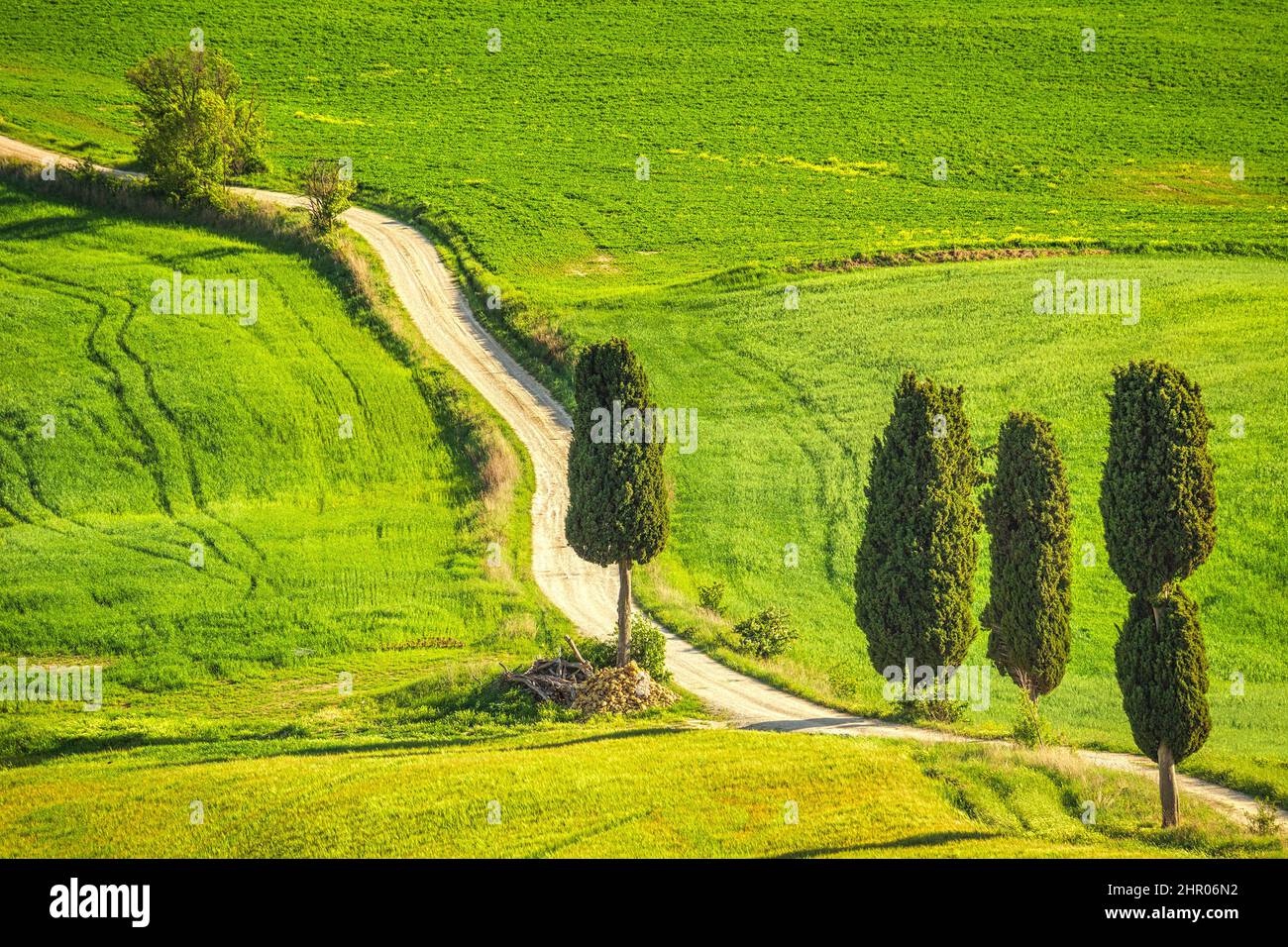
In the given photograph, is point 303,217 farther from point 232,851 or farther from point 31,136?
point 232,851

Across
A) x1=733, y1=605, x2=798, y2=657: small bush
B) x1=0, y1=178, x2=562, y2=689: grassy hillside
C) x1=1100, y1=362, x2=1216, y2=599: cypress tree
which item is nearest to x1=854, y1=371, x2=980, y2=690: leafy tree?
x1=1100, y1=362, x2=1216, y2=599: cypress tree

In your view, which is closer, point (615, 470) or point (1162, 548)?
point (1162, 548)

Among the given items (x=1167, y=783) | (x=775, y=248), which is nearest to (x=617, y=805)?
(x=1167, y=783)

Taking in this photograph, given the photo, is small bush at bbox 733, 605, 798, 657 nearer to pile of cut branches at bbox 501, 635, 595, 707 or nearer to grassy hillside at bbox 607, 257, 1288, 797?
grassy hillside at bbox 607, 257, 1288, 797

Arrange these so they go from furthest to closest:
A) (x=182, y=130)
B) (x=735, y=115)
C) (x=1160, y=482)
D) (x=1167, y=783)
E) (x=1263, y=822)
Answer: (x=735, y=115)
(x=182, y=130)
(x=1160, y=482)
(x=1263, y=822)
(x=1167, y=783)

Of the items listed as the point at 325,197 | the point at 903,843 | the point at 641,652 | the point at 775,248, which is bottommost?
the point at 903,843

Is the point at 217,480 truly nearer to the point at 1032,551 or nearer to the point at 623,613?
the point at 623,613
